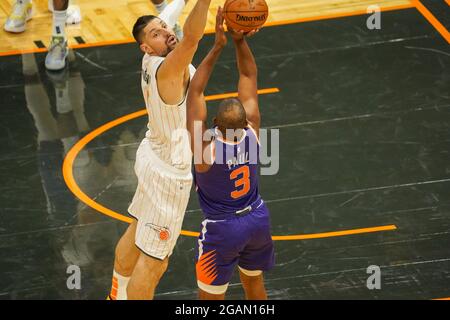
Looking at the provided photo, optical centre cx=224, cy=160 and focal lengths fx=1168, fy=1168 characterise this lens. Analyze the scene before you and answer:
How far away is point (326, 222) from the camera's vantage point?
10711 millimetres

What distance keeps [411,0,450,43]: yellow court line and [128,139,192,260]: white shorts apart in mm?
5916

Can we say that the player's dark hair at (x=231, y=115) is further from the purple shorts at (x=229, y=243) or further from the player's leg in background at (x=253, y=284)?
the player's leg in background at (x=253, y=284)

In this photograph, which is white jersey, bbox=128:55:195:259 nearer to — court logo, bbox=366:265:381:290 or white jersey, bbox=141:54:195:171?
white jersey, bbox=141:54:195:171

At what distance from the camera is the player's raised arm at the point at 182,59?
806 cm

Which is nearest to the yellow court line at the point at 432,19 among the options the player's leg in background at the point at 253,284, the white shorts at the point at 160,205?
the player's leg in background at the point at 253,284

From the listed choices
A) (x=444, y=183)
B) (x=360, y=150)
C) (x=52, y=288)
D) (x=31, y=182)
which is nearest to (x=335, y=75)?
(x=360, y=150)

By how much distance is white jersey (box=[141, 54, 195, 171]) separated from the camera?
8680 mm

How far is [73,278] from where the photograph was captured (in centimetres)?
1008

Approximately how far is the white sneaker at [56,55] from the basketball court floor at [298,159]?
129 mm

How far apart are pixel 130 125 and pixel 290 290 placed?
10.7 ft

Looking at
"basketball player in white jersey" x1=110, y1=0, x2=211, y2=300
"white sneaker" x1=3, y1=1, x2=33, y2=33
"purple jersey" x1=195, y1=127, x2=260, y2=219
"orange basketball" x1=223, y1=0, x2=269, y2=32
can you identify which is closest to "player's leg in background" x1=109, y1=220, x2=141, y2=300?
"basketball player in white jersey" x1=110, y1=0, x2=211, y2=300

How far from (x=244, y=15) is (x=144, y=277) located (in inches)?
83.0

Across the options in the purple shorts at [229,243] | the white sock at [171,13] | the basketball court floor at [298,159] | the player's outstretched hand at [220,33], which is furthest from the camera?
the basketball court floor at [298,159]

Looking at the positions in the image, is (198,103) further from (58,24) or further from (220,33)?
(58,24)
